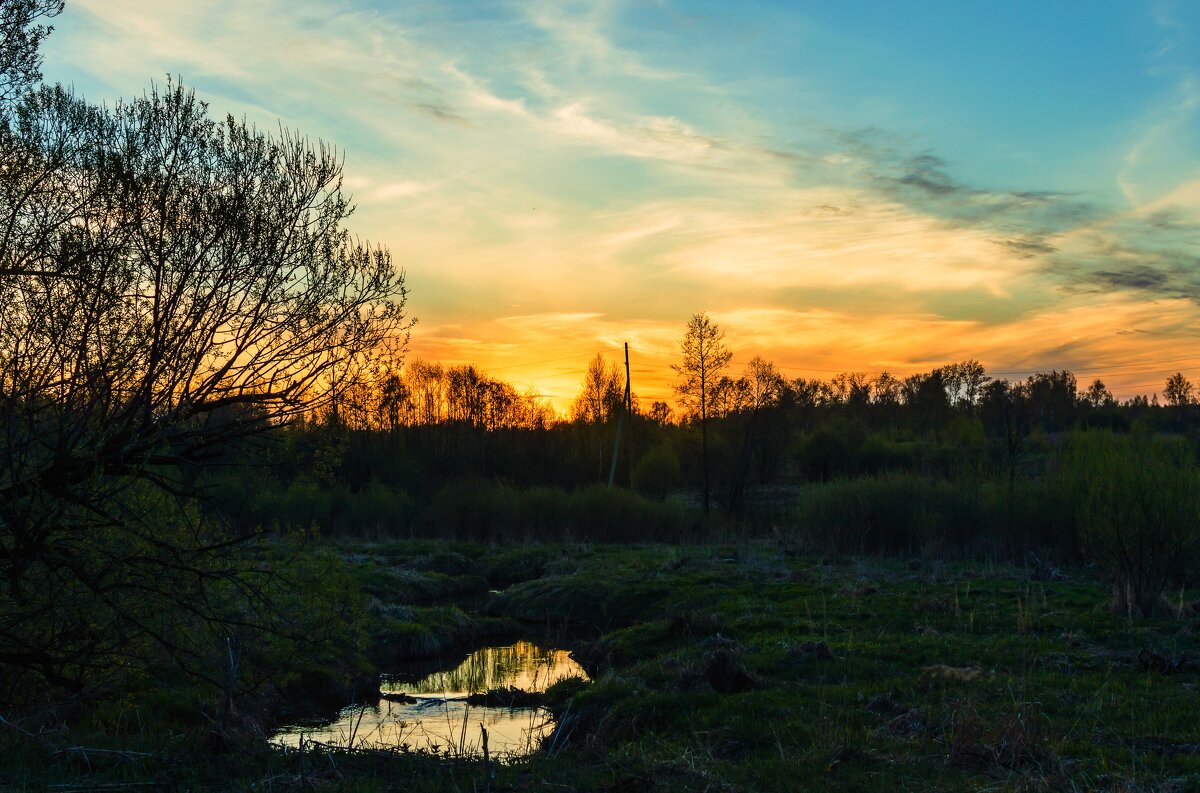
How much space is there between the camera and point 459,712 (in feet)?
47.2

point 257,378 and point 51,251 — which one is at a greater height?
point 51,251

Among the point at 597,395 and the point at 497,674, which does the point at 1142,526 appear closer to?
the point at 497,674

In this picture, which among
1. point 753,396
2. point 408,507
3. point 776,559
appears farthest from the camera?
point 753,396

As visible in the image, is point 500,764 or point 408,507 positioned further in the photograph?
point 408,507

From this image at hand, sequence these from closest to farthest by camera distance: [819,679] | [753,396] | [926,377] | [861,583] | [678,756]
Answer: [678,756] < [819,679] < [861,583] < [753,396] < [926,377]

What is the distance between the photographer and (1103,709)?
9.99 m

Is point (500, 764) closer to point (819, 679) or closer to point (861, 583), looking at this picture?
point (819, 679)

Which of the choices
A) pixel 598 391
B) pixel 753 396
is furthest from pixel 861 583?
pixel 598 391

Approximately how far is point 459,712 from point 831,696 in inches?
239

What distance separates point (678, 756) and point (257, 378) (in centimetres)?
650

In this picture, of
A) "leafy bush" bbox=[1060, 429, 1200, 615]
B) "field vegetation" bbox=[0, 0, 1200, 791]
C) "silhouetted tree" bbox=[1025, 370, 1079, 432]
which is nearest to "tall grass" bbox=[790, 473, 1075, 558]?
"field vegetation" bbox=[0, 0, 1200, 791]

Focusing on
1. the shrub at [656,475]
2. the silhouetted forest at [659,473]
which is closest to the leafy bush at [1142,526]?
the silhouetted forest at [659,473]

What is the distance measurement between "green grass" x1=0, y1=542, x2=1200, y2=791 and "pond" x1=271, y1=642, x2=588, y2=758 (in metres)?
0.67

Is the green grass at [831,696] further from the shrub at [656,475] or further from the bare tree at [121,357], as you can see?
the shrub at [656,475]
